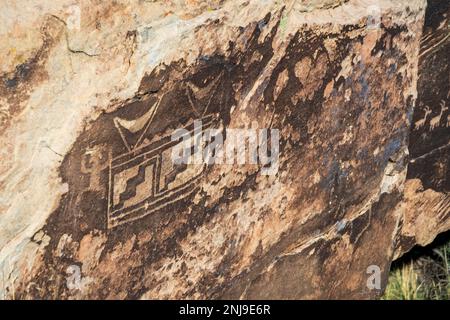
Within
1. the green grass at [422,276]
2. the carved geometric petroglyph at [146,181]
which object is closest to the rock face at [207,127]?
the carved geometric petroglyph at [146,181]

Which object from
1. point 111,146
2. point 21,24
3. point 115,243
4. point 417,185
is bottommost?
point 115,243

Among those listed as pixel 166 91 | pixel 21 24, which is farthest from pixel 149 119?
pixel 21 24

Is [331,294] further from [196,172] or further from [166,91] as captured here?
[166,91]

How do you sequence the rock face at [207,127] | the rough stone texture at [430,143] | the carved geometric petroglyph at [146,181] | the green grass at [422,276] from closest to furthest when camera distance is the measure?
the rock face at [207,127]
the carved geometric petroglyph at [146,181]
the rough stone texture at [430,143]
the green grass at [422,276]

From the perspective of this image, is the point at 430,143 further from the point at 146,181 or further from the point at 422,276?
the point at 146,181

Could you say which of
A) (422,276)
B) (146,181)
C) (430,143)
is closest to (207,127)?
(146,181)

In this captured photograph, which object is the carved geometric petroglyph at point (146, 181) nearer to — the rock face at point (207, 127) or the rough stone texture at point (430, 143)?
the rock face at point (207, 127)
